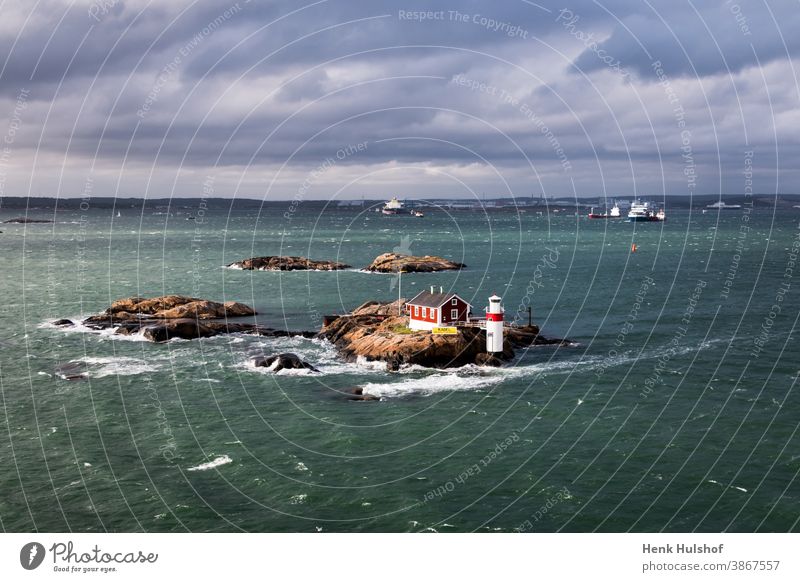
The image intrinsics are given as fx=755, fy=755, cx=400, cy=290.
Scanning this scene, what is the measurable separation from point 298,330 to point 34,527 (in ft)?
148

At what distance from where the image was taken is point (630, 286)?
11362 cm

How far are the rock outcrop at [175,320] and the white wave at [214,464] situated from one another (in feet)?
107

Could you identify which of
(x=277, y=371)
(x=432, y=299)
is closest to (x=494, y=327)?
(x=432, y=299)

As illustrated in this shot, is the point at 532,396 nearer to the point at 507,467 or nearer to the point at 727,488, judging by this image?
the point at 507,467

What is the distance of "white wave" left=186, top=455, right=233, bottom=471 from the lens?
38.4 m

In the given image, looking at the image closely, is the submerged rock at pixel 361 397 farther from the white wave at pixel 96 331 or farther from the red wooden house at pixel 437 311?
the white wave at pixel 96 331

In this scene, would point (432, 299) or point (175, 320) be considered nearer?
point (432, 299)

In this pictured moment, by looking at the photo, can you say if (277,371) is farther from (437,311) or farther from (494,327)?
(494,327)

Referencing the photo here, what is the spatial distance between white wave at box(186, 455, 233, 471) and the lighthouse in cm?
2593

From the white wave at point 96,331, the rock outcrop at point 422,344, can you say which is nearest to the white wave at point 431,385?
the rock outcrop at point 422,344

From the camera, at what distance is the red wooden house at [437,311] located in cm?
6181

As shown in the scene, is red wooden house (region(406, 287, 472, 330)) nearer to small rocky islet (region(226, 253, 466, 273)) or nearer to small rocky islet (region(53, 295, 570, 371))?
small rocky islet (region(53, 295, 570, 371))

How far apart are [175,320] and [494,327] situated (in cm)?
3229

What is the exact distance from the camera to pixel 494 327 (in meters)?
59.4
